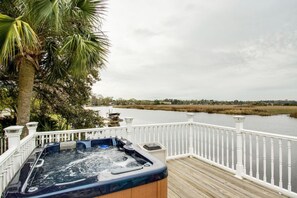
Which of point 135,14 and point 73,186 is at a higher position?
point 135,14

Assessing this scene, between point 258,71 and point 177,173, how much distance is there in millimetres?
6579

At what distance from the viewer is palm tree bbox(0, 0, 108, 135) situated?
306 cm

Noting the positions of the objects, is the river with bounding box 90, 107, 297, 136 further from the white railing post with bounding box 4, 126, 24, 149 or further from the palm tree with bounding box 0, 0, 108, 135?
the white railing post with bounding box 4, 126, 24, 149

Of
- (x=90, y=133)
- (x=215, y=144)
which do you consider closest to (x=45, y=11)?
(x=90, y=133)

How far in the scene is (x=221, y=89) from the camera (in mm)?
11344

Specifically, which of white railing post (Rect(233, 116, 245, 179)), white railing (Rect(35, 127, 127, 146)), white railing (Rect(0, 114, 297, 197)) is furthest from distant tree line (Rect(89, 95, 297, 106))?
white railing post (Rect(233, 116, 245, 179))

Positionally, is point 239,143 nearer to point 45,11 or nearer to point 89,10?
point 89,10

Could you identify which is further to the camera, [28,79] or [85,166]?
[28,79]

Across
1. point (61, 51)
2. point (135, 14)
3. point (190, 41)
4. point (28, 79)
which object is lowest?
point (28, 79)

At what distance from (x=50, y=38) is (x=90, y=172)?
342 cm

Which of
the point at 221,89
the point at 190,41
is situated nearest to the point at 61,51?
the point at 190,41

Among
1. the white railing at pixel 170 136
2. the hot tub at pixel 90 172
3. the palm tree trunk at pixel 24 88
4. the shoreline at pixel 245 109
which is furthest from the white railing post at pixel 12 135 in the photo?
the shoreline at pixel 245 109

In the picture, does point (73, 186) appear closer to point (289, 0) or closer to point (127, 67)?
point (289, 0)

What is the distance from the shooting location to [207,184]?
→ 11.1 ft
